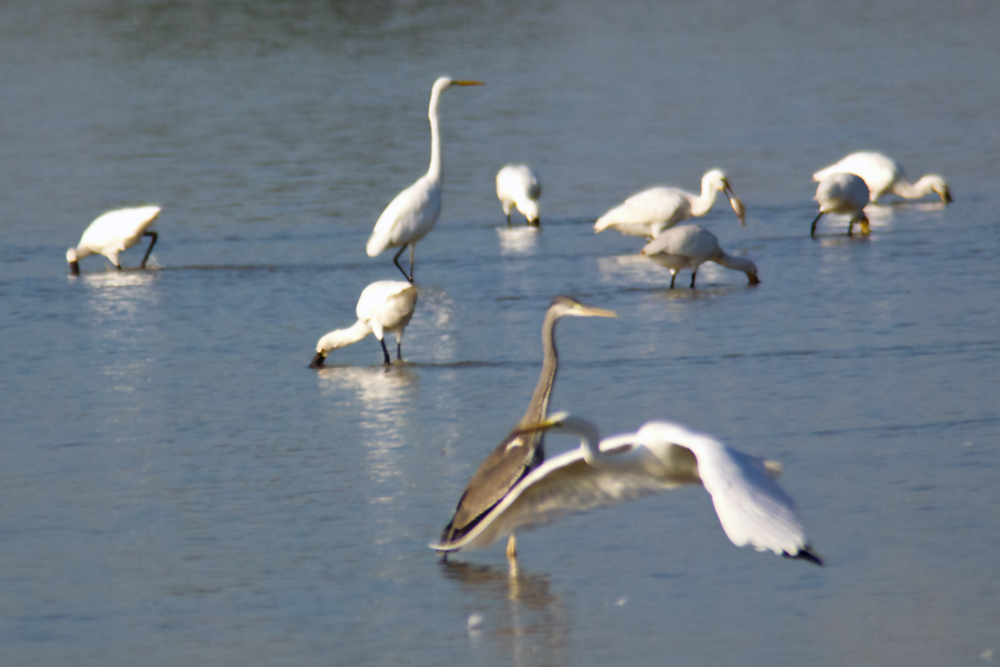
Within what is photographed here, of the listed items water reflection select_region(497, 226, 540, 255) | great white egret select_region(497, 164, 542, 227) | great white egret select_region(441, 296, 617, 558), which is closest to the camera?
great white egret select_region(441, 296, 617, 558)

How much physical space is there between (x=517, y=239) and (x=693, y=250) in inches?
109

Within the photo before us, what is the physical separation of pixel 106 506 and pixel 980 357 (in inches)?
197

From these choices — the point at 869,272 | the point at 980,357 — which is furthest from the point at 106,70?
the point at 980,357

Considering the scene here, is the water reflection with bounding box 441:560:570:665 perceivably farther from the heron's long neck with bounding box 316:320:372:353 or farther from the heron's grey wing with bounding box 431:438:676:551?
the heron's long neck with bounding box 316:320:372:353

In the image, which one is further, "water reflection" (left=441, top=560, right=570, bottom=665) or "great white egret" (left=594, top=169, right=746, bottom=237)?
"great white egret" (left=594, top=169, right=746, bottom=237)

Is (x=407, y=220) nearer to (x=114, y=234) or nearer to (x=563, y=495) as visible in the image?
Answer: (x=114, y=234)

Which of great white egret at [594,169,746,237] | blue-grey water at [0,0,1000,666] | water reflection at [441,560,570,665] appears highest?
great white egret at [594,169,746,237]

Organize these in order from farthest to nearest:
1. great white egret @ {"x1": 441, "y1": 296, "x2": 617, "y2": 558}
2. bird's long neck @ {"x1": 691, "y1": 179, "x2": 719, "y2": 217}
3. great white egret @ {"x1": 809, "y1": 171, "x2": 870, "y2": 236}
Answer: bird's long neck @ {"x1": 691, "y1": 179, "x2": 719, "y2": 217} < great white egret @ {"x1": 809, "y1": 171, "x2": 870, "y2": 236} < great white egret @ {"x1": 441, "y1": 296, "x2": 617, "y2": 558}

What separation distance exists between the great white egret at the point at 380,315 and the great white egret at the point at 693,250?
292cm

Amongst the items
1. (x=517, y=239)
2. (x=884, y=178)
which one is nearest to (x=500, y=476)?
(x=517, y=239)

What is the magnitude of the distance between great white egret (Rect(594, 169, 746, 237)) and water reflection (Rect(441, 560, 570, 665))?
26.0ft

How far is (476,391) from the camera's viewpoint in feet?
30.2

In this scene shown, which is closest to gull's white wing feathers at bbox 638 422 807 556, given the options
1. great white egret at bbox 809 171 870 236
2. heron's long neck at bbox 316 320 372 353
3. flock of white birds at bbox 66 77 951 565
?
flock of white birds at bbox 66 77 951 565

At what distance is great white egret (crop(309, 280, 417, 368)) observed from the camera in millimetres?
9852
